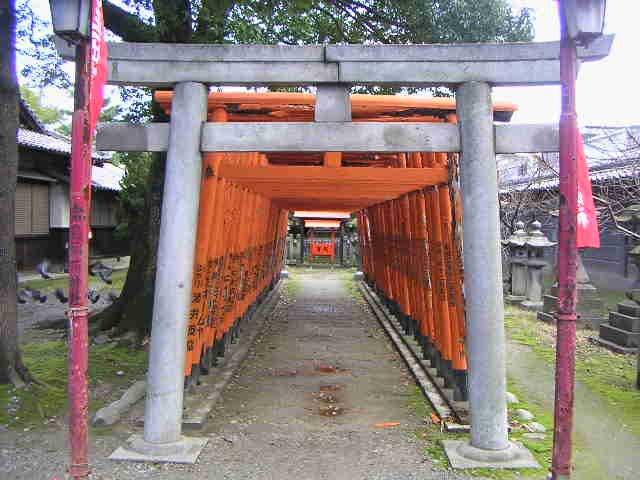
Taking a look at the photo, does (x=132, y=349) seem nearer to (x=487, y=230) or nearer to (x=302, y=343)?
(x=302, y=343)

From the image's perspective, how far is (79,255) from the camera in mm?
3947

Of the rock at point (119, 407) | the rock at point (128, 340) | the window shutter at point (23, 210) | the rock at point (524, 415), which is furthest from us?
the window shutter at point (23, 210)

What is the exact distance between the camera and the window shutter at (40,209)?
64.6 ft

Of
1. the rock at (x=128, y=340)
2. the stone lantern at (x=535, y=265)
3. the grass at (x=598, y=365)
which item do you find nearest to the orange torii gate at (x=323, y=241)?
the stone lantern at (x=535, y=265)

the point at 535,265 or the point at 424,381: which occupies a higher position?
the point at 535,265

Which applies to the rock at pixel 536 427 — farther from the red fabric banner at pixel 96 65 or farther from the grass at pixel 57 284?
the grass at pixel 57 284

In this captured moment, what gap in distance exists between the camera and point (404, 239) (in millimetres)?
10375

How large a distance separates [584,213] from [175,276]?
3.58m

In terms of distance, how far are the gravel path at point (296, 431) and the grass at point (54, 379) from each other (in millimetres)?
492

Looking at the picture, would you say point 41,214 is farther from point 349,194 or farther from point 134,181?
point 349,194

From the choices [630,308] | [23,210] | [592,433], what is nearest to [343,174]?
[592,433]

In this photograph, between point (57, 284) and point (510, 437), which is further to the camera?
point (57, 284)

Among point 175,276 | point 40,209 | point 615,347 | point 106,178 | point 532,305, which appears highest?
point 106,178

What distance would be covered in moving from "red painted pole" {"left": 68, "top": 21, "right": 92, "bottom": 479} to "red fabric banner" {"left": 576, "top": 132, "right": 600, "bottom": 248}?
351 cm
